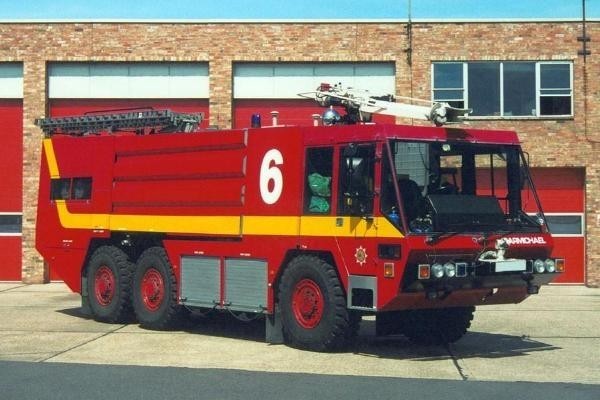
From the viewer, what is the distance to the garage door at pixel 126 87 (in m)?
23.3

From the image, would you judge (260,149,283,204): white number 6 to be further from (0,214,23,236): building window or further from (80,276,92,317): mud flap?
(0,214,23,236): building window

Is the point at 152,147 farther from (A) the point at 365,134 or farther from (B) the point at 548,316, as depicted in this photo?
(B) the point at 548,316

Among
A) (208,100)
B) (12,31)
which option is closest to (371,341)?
(208,100)

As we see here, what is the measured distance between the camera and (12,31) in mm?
23516

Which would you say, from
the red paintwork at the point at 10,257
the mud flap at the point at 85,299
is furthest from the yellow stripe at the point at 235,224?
the red paintwork at the point at 10,257

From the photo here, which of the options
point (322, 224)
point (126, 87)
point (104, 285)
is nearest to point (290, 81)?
point (126, 87)

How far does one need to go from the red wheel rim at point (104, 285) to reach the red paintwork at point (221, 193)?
50cm

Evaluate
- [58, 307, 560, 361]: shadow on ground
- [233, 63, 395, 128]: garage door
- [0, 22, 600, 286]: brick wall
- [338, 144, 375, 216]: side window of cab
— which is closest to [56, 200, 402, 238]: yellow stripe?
[338, 144, 375, 216]: side window of cab

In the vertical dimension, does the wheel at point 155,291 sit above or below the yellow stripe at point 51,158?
below

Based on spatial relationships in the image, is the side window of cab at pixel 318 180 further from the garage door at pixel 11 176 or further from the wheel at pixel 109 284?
the garage door at pixel 11 176

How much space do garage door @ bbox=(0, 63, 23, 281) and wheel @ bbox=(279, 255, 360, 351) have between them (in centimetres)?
1321

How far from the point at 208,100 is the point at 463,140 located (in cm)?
1220

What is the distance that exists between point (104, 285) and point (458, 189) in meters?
6.19

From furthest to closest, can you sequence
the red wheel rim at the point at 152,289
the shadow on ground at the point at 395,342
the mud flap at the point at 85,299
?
1. the mud flap at the point at 85,299
2. the red wheel rim at the point at 152,289
3. the shadow on ground at the point at 395,342
